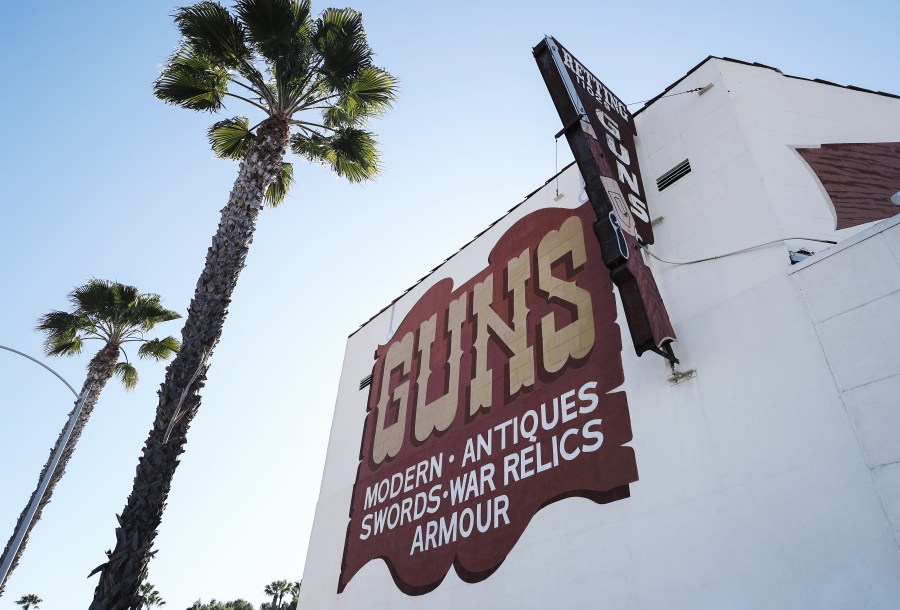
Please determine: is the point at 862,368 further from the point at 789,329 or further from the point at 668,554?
the point at 668,554

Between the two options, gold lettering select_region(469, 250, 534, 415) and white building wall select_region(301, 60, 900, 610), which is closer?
white building wall select_region(301, 60, 900, 610)

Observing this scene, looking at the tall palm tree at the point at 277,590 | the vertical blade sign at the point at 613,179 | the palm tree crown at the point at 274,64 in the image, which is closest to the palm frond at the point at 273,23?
the palm tree crown at the point at 274,64

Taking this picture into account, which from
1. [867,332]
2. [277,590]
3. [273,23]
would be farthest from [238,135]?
[277,590]

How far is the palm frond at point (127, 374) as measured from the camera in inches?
878

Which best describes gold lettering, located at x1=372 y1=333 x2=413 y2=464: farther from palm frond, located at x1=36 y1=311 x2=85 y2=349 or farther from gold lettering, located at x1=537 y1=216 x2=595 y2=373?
palm frond, located at x1=36 y1=311 x2=85 y2=349

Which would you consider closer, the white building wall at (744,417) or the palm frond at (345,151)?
the white building wall at (744,417)

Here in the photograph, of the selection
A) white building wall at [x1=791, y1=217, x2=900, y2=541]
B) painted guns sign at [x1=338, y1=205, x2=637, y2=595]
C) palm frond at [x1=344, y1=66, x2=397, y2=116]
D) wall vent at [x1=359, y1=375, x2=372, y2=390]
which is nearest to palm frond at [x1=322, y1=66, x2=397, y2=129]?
palm frond at [x1=344, y1=66, x2=397, y2=116]

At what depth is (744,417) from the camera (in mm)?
7867

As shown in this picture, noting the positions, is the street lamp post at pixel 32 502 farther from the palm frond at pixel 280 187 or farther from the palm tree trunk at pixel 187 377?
Result: the palm frond at pixel 280 187

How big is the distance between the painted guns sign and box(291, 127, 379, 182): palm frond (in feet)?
12.5

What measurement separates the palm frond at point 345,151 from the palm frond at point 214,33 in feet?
9.11

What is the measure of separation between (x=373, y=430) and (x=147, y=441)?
764cm

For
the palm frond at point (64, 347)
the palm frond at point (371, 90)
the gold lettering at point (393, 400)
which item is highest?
the palm frond at point (371, 90)

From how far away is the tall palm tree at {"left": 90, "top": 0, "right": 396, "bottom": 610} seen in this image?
8273 millimetres
